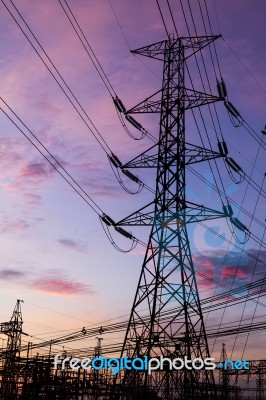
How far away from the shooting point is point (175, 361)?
71.9 ft

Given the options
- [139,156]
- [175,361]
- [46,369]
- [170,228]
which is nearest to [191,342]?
[175,361]

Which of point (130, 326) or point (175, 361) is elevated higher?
point (130, 326)

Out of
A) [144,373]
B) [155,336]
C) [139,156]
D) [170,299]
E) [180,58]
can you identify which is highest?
[180,58]

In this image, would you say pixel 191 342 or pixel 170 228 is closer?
pixel 191 342

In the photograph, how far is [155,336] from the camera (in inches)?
826

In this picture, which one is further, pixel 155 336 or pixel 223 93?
pixel 223 93

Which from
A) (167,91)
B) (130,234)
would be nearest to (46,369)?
(130,234)

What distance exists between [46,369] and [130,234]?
25552 mm

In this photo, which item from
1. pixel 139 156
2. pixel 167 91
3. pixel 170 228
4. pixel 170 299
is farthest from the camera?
pixel 167 91

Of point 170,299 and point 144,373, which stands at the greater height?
point 170,299

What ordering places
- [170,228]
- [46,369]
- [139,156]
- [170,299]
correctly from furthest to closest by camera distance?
[46,369] < [139,156] < [170,228] < [170,299]

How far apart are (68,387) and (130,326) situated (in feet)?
90.1

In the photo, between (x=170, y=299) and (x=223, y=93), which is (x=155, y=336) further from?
(x=223, y=93)

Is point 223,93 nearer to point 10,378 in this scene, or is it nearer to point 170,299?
point 170,299
